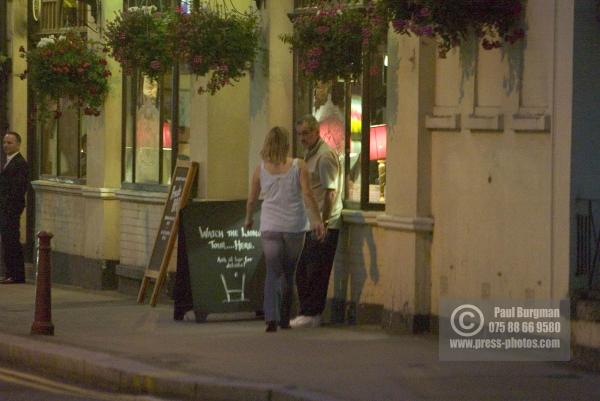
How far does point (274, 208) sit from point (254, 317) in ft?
6.16

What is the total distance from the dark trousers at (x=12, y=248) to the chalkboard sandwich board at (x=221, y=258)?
4.72 meters

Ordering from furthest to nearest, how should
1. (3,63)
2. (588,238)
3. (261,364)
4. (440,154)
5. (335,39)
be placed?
(3,63)
(335,39)
(440,154)
(588,238)
(261,364)

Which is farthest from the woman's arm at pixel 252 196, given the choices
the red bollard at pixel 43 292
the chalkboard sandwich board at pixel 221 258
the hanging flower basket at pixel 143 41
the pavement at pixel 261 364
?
the hanging flower basket at pixel 143 41

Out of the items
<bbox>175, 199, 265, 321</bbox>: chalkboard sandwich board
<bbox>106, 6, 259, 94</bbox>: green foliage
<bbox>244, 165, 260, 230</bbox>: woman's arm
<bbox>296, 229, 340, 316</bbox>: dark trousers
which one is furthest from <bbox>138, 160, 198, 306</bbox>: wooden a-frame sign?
<bbox>244, 165, 260, 230</bbox>: woman's arm

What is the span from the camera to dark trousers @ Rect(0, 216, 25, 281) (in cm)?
1800

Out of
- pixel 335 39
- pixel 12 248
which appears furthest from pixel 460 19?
pixel 12 248

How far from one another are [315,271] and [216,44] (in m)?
2.59

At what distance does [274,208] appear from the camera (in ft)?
42.3

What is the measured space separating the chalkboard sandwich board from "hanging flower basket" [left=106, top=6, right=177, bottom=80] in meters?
2.28

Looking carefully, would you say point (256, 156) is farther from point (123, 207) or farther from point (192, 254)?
point (123, 207)

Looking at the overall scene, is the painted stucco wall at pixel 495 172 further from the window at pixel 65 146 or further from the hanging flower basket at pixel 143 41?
the window at pixel 65 146

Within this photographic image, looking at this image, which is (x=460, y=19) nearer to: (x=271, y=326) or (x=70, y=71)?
(x=271, y=326)

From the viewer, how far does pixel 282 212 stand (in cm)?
1286

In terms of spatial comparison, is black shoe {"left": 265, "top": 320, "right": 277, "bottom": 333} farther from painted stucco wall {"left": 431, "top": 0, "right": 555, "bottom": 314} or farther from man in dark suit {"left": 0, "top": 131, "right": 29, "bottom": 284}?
man in dark suit {"left": 0, "top": 131, "right": 29, "bottom": 284}
